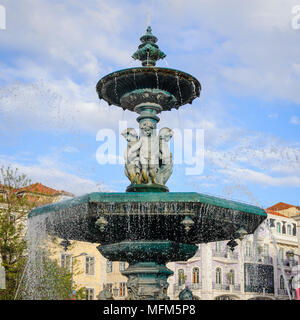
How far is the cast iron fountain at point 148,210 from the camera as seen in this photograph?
8.41 meters

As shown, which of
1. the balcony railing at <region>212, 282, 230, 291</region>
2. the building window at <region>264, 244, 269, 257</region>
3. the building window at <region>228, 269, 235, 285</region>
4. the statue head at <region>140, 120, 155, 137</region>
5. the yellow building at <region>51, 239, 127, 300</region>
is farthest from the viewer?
the building window at <region>264, 244, 269, 257</region>

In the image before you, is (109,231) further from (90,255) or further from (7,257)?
(90,255)

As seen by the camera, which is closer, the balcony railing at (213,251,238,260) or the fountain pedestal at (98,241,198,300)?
the fountain pedestal at (98,241,198,300)

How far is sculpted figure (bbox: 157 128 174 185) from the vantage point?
33.2 feet

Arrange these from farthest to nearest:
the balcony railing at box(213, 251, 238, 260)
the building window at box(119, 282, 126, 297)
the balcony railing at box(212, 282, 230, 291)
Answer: the balcony railing at box(213, 251, 238, 260), the balcony railing at box(212, 282, 230, 291), the building window at box(119, 282, 126, 297)

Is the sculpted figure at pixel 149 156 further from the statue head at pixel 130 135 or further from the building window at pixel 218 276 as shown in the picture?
the building window at pixel 218 276

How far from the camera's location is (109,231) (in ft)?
30.0

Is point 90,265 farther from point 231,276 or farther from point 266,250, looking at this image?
point 266,250

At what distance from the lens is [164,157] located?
10.2m

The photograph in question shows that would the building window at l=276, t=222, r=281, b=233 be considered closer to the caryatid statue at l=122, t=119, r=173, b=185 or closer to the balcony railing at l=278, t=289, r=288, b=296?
the balcony railing at l=278, t=289, r=288, b=296

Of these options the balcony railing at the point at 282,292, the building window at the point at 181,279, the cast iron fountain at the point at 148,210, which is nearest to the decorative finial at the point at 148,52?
the cast iron fountain at the point at 148,210

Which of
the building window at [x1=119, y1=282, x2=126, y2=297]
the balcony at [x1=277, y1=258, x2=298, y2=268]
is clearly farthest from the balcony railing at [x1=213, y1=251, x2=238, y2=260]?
the building window at [x1=119, y1=282, x2=126, y2=297]

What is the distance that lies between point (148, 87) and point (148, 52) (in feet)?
3.76
